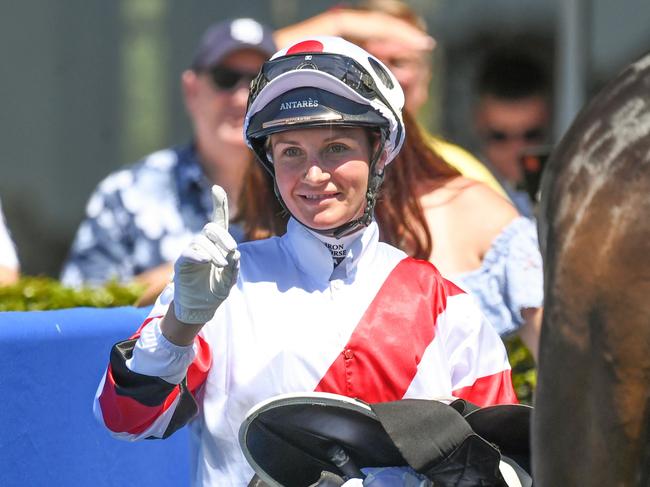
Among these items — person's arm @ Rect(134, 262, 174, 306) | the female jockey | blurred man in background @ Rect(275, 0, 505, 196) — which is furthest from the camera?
blurred man in background @ Rect(275, 0, 505, 196)

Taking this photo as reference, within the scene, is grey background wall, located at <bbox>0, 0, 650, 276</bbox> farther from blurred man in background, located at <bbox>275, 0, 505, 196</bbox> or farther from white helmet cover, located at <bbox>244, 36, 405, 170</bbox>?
white helmet cover, located at <bbox>244, 36, 405, 170</bbox>

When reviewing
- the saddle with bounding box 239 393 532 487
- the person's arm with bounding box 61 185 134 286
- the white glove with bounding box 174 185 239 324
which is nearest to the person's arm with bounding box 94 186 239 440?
the white glove with bounding box 174 185 239 324

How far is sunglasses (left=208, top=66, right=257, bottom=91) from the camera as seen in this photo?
5.03 metres

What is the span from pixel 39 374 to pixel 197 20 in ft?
14.6

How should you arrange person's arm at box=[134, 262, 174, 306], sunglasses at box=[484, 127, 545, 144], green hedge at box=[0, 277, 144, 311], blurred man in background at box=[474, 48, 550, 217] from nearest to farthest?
person's arm at box=[134, 262, 174, 306] → green hedge at box=[0, 277, 144, 311] → blurred man in background at box=[474, 48, 550, 217] → sunglasses at box=[484, 127, 545, 144]

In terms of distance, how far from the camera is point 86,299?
159 inches

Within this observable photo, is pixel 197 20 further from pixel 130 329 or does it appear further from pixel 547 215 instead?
pixel 547 215

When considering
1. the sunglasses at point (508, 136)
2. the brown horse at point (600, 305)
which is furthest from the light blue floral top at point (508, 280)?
the sunglasses at point (508, 136)

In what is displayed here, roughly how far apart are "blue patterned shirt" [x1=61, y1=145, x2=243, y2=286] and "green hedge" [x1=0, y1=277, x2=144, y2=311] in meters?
0.60

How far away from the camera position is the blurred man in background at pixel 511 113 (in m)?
6.13

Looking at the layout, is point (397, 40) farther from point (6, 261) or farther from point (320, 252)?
point (320, 252)

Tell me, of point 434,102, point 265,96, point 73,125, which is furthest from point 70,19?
point 265,96

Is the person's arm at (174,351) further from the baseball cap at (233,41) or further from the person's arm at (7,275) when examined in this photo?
the baseball cap at (233,41)

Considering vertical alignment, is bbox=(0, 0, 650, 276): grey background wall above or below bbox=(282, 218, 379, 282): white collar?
below
